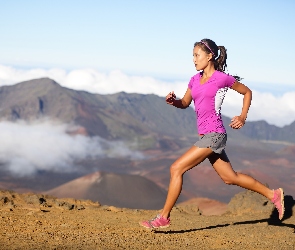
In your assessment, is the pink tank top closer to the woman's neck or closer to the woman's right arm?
the woman's neck

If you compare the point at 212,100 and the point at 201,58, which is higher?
the point at 201,58

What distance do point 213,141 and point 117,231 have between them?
6.76 feet

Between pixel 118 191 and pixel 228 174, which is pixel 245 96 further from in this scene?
pixel 118 191

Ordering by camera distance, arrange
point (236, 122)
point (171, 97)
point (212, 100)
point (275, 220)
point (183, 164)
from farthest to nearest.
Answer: point (275, 220)
point (171, 97)
point (183, 164)
point (212, 100)
point (236, 122)

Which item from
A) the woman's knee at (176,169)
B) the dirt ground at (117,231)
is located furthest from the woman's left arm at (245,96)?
the dirt ground at (117,231)

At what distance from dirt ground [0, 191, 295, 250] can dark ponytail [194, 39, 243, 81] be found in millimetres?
2330

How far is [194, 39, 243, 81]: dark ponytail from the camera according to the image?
6.27m

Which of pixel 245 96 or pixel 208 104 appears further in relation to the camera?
pixel 245 96

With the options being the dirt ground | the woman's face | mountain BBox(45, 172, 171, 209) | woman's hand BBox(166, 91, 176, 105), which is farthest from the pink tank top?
mountain BBox(45, 172, 171, 209)

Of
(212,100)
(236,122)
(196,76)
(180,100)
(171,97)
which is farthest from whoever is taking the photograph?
(180,100)

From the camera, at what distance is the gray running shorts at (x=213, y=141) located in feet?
20.2

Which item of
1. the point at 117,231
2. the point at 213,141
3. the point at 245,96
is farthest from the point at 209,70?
the point at 117,231

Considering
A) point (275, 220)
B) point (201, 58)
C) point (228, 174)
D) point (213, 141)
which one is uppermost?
point (201, 58)

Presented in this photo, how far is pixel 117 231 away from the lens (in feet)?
23.4
